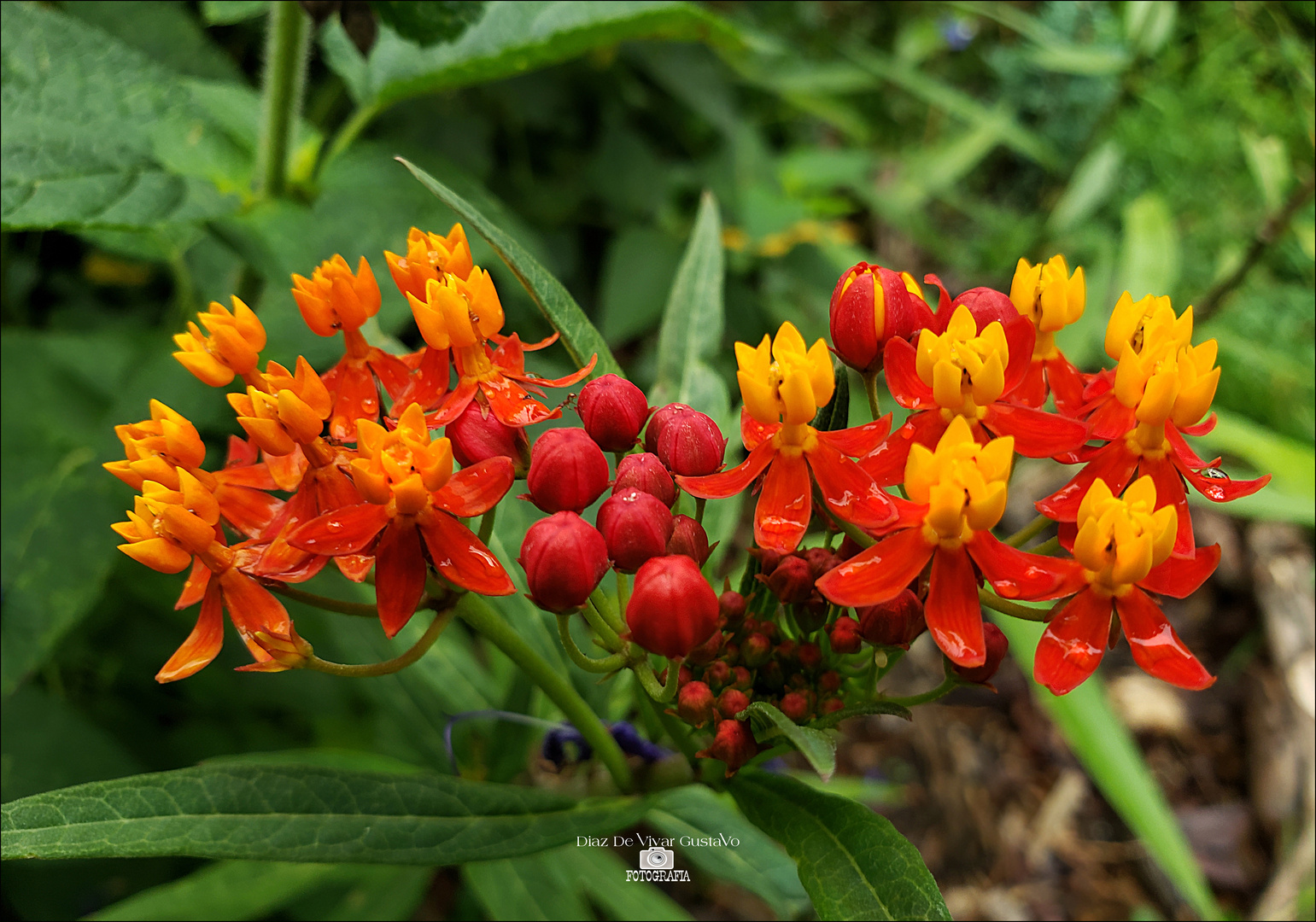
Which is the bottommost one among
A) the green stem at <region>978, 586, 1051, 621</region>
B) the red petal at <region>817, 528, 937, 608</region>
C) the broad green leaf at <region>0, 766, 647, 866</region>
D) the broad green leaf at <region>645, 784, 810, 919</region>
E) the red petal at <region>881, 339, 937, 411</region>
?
the broad green leaf at <region>645, 784, 810, 919</region>

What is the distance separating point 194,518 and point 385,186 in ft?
3.62

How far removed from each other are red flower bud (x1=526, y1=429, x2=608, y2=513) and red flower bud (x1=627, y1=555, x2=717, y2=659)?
145 mm

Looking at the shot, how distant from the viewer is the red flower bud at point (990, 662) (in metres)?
1.12

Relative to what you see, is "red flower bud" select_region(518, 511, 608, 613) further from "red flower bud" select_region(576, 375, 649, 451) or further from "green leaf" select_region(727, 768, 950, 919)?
"green leaf" select_region(727, 768, 950, 919)

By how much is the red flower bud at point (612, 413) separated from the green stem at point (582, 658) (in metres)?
0.24

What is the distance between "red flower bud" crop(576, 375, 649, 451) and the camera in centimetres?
122

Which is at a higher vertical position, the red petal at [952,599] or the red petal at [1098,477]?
the red petal at [1098,477]

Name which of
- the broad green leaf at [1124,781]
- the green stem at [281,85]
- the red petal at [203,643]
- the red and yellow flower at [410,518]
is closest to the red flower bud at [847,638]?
the red and yellow flower at [410,518]

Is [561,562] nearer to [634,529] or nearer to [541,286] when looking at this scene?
[634,529]

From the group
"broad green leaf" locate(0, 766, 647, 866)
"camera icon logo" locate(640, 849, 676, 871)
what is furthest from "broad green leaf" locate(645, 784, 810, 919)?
"broad green leaf" locate(0, 766, 647, 866)

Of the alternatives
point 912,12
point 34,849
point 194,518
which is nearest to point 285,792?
point 34,849

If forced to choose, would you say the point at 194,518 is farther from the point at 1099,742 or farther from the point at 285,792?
the point at 1099,742

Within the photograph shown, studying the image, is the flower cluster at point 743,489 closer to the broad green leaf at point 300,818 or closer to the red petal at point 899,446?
the red petal at point 899,446

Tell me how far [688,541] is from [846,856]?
0.43 m
